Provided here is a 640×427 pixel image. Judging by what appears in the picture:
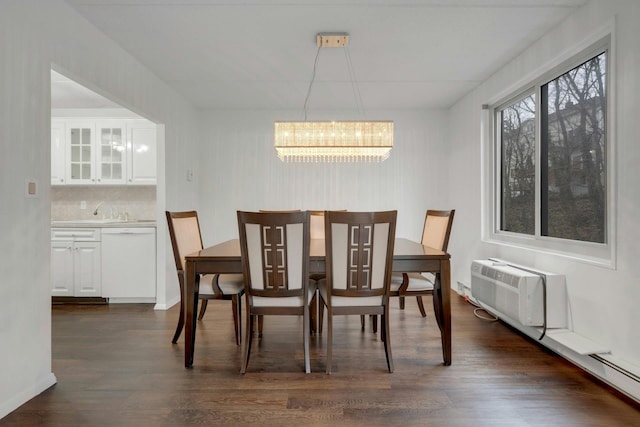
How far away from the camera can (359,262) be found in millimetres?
2293

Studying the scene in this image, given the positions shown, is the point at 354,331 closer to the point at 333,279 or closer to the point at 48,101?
the point at 333,279

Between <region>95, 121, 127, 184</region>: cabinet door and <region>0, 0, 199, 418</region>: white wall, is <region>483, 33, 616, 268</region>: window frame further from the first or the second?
<region>95, 121, 127, 184</region>: cabinet door

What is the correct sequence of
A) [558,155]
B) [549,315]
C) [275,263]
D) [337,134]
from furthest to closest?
[337,134]
[558,155]
[549,315]
[275,263]

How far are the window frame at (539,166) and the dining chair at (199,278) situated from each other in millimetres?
2392

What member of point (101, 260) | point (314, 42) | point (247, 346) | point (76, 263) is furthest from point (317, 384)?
point (76, 263)

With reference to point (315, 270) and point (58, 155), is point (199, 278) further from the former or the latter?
point (58, 155)

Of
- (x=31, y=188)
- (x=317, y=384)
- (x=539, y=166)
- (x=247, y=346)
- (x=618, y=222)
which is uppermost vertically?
(x=539, y=166)

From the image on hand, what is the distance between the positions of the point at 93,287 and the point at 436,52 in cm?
409

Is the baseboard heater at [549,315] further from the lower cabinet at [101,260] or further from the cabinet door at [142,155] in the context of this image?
the cabinet door at [142,155]

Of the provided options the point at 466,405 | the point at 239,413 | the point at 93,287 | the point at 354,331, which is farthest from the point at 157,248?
the point at 466,405

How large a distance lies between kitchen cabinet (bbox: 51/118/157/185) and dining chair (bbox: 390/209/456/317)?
3.06 metres

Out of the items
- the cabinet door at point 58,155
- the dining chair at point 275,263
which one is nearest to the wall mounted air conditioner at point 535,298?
the dining chair at point 275,263

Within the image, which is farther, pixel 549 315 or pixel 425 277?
pixel 425 277

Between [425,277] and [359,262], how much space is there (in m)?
0.99
